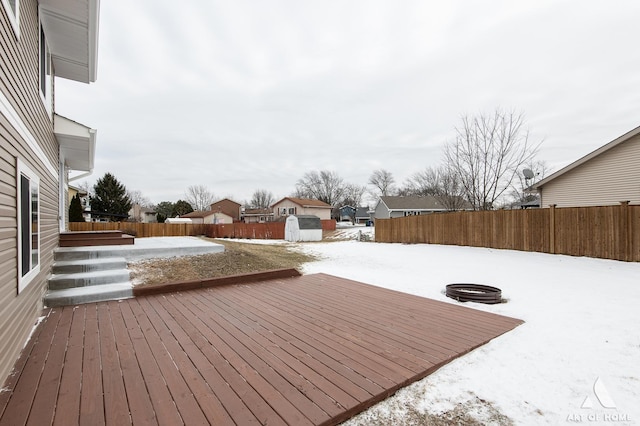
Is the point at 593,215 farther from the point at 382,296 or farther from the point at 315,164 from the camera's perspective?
the point at 315,164

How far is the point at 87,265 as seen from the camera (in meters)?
5.14

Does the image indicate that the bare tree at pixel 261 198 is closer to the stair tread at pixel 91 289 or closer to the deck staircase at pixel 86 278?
the deck staircase at pixel 86 278

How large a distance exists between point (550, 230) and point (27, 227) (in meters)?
11.2

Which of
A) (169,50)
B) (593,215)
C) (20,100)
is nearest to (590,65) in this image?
(593,215)

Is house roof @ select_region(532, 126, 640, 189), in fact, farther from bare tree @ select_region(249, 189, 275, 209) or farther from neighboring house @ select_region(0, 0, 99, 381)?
bare tree @ select_region(249, 189, 275, 209)

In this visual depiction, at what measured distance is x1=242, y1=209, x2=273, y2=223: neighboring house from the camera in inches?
1902

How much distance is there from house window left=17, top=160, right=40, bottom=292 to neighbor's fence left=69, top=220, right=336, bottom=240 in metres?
15.2

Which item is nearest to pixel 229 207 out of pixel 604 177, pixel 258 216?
pixel 258 216

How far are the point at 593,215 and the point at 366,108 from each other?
10.2m

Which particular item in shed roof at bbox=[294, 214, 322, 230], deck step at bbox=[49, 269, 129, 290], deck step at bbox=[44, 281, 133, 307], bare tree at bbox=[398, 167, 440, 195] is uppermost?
bare tree at bbox=[398, 167, 440, 195]

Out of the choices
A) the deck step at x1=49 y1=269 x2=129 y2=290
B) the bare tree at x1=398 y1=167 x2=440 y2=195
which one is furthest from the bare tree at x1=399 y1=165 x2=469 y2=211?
the deck step at x1=49 y1=269 x2=129 y2=290

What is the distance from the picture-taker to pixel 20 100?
2990 millimetres

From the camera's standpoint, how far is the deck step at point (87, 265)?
4980 mm

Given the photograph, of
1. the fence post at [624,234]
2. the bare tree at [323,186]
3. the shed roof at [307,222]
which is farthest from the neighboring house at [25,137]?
the bare tree at [323,186]
